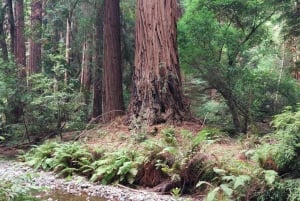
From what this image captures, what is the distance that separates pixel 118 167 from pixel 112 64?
4.74m

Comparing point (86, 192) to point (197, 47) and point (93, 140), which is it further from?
point (197, 47)

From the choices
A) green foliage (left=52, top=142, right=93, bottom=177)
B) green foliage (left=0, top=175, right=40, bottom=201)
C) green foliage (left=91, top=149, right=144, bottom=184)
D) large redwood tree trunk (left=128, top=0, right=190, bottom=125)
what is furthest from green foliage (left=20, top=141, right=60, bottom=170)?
green foliage (left=0, top=175, right=40, bottom=201)

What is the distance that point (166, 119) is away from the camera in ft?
26.0

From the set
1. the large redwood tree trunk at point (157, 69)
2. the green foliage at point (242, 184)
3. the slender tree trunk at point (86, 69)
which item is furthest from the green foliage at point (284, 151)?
the slender tree trunk at point (86, 69)

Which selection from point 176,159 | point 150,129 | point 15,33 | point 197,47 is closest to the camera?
point 176,159

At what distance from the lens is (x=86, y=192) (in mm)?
5691

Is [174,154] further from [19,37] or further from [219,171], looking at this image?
[19,37]

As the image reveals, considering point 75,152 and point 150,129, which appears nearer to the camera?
point 75,152

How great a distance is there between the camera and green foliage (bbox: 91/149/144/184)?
19.4 ft

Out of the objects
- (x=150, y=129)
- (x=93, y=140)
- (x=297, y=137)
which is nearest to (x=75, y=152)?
(x=93, y=140)

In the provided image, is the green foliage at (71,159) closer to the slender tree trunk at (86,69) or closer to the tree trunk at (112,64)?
the tree trunk at (112,64)

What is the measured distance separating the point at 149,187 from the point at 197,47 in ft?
12.2

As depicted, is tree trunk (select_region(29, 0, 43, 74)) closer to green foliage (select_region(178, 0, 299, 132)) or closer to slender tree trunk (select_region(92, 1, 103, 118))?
slender tree trunk (select_region(92, 1, 103, 118))

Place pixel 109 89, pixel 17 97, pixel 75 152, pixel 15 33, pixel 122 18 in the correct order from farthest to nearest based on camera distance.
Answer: pixel 15 33
pixel 122 18
pixel 109 89
pixel 17 97
pixel 75 152
